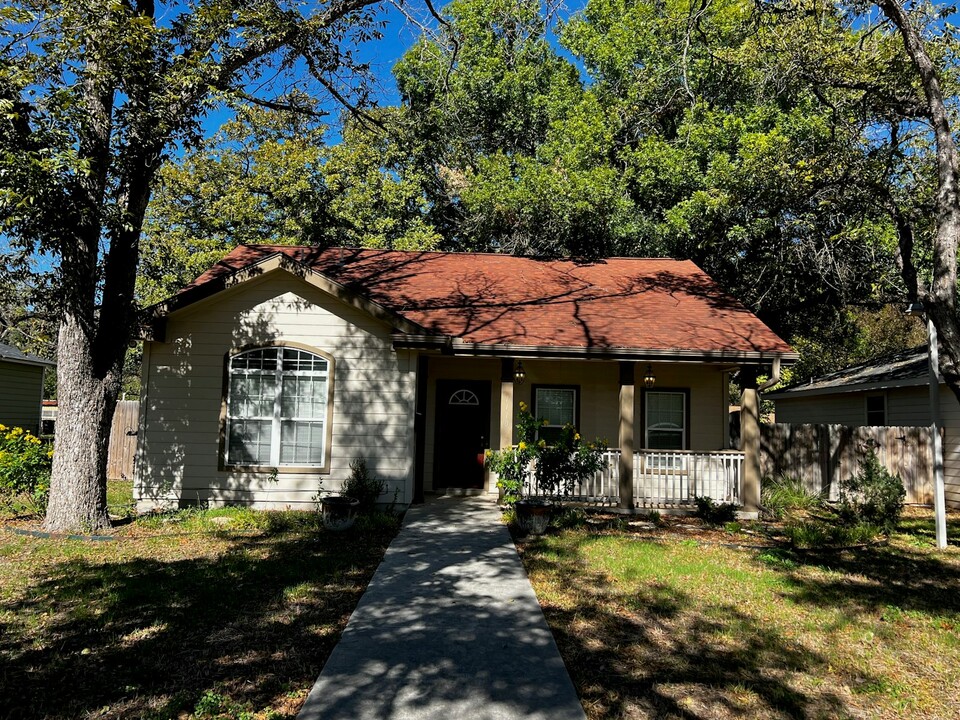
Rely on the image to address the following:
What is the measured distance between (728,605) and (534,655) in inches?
94.7

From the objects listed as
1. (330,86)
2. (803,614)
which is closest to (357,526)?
(803,614)

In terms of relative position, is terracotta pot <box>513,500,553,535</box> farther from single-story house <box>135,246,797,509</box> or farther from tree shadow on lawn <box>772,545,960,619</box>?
tree shadow on lawn <box>772,545,960,619</box>

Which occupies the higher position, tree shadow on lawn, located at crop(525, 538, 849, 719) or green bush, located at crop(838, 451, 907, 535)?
green bush, located at crop(838, 451, 907, 535)

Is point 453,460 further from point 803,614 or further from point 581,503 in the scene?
point 803,614

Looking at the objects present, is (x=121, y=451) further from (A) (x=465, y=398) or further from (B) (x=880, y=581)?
(B) (x=880, y=581)

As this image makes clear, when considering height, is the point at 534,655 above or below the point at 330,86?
below

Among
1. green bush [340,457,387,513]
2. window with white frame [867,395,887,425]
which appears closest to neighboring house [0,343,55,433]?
green bush [340,457,387,513]

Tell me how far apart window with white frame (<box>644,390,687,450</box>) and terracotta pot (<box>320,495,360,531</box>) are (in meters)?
6.83

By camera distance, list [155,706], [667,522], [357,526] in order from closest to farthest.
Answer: [155,706] < [357,526] < [667,522]

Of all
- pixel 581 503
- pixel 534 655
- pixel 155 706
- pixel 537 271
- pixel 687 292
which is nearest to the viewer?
pixel 155 706

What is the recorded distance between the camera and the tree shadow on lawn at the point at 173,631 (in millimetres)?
4105

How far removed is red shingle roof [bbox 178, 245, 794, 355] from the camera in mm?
11594

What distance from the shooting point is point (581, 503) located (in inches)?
454

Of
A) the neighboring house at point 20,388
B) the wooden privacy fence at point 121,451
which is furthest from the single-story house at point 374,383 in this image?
the neighboring house at point 20,388
